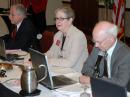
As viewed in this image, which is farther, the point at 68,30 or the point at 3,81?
the point at 68,30

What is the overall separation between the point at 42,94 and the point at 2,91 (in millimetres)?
308

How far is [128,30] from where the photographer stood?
26.5 ft

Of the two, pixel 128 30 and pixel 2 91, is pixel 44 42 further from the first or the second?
pixel 128 30

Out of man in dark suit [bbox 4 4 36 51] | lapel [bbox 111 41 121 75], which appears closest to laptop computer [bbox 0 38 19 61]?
man in dark suit [bbox 4 4 36 51]

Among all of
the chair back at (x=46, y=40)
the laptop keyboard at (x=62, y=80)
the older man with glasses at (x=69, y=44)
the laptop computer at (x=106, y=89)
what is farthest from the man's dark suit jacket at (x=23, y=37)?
the laptop computer at (x=106, y=89)

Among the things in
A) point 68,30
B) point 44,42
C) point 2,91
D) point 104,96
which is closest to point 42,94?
point 2,91

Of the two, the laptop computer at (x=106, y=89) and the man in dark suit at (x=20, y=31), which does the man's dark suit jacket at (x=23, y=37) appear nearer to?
the man in dark suit at (x=20, y=31)

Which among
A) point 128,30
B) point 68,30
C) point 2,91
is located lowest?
point 128,30

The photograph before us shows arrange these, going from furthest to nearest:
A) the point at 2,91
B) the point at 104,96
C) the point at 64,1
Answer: the point at 64,1 → the point at 2,91 → the point at 104,96

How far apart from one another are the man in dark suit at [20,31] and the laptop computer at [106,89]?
2525mm

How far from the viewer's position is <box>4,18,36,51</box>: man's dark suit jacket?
4.43 m

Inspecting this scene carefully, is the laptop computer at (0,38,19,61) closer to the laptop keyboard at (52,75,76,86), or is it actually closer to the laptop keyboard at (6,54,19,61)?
the laptop keyboard at (6,54,19,61)

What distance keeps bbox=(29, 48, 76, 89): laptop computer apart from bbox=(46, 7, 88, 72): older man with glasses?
0.61 meters

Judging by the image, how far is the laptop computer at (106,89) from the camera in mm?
1798
